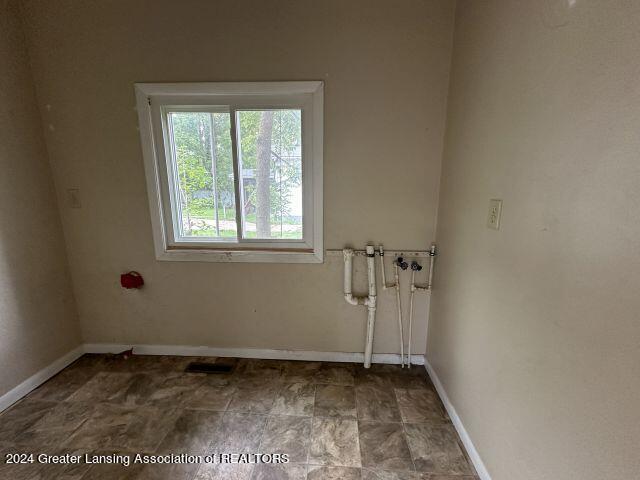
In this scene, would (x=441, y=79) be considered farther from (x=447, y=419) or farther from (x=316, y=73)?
(x=447, y=419)

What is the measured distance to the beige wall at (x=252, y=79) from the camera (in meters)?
1.60

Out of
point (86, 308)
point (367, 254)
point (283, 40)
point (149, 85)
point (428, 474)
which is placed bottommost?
point (428, 474)

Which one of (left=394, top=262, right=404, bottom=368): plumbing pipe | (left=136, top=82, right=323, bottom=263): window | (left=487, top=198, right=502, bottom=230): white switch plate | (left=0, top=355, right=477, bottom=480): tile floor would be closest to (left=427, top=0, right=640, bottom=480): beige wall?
(left=487, top=198, right=502, bottom=230): white switch plate

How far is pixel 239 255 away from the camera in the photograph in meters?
1.91

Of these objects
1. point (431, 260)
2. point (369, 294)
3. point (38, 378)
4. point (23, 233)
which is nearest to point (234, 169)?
point (369, 294)

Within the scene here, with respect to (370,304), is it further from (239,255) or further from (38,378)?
(38,378)

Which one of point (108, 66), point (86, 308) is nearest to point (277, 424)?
point (86, 308)

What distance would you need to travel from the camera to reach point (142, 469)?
1.25 metres

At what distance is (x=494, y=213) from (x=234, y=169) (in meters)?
1.55

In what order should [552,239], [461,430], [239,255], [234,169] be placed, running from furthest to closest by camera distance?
[239,255]
[234,169]
[461,430]
[552,239]

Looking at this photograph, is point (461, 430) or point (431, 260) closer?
point (461, 430)

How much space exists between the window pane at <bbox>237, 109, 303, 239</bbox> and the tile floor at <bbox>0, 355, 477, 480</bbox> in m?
1.06

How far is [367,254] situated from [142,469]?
5.39 feet

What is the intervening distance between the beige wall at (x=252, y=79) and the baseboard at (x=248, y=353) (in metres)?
0.06
